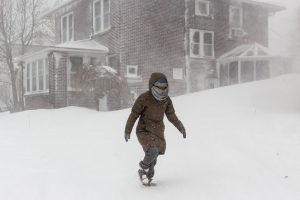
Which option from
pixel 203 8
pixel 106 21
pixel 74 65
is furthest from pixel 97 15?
pixel 203 8

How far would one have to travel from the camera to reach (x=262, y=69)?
23.4 m

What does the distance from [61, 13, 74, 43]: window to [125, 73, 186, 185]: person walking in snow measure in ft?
64.3

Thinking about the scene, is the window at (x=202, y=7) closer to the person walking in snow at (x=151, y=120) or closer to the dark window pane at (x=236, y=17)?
the dark window pane at (x=236, y=17)

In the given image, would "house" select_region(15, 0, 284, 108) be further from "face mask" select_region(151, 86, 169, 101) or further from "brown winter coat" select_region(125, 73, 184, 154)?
"face mask" select_region(151, 86, 169, 101)

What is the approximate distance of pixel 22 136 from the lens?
38.3 ft

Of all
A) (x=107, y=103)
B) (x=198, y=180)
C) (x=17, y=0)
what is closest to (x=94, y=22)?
(x=107, y=103)

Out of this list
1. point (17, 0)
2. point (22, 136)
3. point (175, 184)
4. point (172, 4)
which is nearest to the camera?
point (175, 184)

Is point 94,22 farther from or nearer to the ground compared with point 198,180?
farther from the ground

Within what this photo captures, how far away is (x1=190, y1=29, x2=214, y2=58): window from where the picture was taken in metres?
21.8

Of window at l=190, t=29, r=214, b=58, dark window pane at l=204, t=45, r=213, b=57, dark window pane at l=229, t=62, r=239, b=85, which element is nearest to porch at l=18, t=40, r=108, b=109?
window at l=190, t=29, r=214, b=58

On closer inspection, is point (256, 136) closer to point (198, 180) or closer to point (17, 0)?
point (198, 180)

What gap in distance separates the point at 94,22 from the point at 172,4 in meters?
3.96

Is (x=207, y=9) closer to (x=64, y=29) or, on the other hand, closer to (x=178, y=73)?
(x=178, y=73)

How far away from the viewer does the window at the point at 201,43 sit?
21844mm
